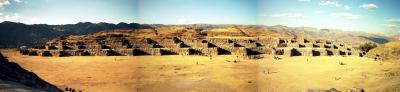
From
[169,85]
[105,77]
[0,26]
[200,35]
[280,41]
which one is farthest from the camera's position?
[0,26]

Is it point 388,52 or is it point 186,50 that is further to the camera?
point 186,50

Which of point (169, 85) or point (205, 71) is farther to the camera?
point (205, 71)

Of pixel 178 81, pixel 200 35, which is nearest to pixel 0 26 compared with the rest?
pixel 200 35

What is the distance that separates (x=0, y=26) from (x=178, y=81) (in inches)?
3130

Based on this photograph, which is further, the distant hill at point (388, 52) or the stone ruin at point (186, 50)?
the stone ruin at point (186, 50)

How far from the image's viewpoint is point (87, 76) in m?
29.7

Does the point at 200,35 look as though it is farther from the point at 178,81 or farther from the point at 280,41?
the point at 178,81

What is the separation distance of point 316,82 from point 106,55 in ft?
108

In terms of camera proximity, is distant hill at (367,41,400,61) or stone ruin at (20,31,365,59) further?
stone ruin at (20,31,365,59)

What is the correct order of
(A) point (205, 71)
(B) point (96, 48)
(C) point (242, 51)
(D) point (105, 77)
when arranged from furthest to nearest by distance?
(B) point (96, 48) < (C) point (242, 51) < (A) point (205, 71) < (D) point (105, 77)

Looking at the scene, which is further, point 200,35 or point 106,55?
point 200,35

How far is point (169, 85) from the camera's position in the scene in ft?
81.3

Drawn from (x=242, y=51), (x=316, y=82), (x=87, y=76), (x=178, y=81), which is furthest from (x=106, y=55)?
(x=316, y=82)

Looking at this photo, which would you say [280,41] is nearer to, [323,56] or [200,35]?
[323,56]
